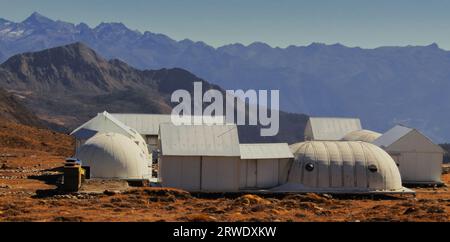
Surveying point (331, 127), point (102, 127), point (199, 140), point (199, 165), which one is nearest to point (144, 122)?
point (102, 127)

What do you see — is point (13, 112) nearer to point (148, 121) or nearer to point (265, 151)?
A: point (148, 121)

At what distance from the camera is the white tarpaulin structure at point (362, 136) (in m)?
63.4

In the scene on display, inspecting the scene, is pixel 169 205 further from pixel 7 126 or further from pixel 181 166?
pixel 7 126

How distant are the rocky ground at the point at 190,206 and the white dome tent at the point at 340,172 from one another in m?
0.95

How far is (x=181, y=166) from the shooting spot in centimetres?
4369

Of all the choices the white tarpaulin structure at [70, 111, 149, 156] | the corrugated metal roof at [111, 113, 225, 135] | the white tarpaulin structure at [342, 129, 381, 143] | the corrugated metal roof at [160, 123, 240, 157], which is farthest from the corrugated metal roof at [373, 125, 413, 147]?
the white tarpaulin structure at [70, 111, 149, 156]

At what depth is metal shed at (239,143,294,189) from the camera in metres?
44.5

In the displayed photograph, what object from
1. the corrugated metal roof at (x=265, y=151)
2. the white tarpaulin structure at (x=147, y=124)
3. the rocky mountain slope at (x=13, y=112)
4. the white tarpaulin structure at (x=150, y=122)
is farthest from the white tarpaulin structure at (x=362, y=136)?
the rocky mountain slope at (x=13, y=112)

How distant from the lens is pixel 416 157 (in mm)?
54094

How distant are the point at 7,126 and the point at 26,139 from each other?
10183 mm

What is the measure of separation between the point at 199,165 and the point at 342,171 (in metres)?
9.73

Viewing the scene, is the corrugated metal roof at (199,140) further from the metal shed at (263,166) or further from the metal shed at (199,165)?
the metal shed at (263,166)

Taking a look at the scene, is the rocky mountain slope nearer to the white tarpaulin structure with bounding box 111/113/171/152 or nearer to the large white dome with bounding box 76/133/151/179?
the white tarpaulin structure with bounding box 111/113/171/152
